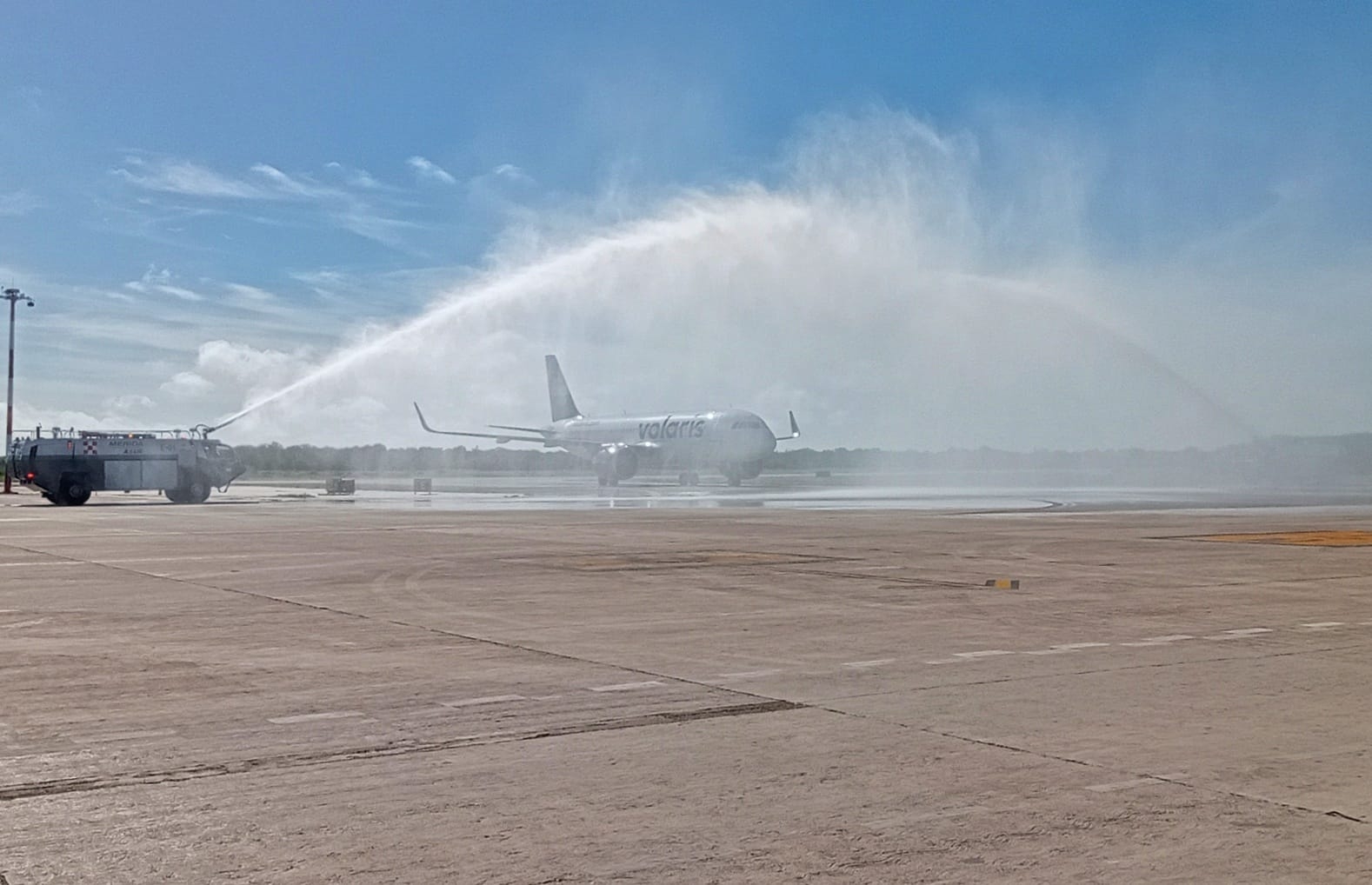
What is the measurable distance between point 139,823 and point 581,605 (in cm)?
971

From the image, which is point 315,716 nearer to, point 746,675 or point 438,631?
point 746,675

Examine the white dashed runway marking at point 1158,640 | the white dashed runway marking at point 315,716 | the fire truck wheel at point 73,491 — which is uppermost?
the fire truck wheel at point 73,491

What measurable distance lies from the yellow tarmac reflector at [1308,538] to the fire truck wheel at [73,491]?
4169 cm

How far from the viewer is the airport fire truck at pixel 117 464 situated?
52.6m

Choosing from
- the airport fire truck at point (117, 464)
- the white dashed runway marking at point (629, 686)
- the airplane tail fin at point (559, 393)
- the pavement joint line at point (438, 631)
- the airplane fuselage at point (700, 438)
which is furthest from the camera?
the airplane tail fin at point (559, 393)

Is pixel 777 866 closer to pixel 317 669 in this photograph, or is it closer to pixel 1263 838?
pixel 1263 838

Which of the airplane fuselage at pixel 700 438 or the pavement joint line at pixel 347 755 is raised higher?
the airplane fuselage at pixel 700 438

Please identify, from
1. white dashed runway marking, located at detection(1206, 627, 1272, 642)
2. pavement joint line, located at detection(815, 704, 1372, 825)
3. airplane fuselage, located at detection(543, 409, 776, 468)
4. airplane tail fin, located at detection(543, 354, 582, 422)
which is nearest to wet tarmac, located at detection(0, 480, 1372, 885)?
pavement joint line, located at detection(815, 704, 1372, 825)

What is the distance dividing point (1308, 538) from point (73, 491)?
4409cm

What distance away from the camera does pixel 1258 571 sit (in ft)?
68.6

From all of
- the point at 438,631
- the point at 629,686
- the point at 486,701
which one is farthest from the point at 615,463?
the point at 486,701

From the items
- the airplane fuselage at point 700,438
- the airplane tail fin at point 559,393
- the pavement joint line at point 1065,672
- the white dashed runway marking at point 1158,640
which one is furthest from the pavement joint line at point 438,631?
the airplane tail fin at point 559,393

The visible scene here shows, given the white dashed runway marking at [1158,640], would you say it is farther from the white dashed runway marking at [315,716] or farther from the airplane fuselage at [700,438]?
the airplane fuselage at [700,438]

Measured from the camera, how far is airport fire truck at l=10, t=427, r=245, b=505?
5256 centimetres
